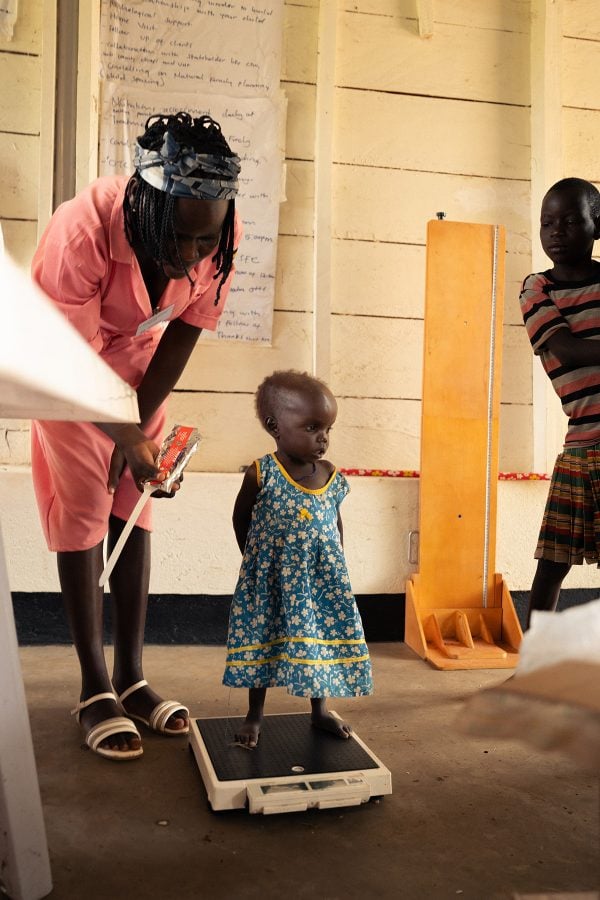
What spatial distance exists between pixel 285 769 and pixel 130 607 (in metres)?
0.59

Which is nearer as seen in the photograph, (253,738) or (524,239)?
(253,738)

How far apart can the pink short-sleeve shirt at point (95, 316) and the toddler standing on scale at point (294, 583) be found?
301mm

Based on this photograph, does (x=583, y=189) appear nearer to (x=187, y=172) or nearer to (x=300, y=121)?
(x=187, y=172)

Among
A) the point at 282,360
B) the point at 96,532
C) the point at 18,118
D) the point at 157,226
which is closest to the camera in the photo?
the point at 157,226

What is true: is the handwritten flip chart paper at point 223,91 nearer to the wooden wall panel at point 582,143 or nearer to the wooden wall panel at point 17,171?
the wooden wall panel at point 17,171

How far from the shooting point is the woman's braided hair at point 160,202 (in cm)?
150

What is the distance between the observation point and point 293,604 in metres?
1.65

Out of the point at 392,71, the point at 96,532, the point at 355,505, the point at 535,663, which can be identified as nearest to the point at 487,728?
the point at 535,663

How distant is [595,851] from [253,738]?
0.67 m

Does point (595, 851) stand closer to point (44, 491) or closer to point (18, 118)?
point (44, 491)

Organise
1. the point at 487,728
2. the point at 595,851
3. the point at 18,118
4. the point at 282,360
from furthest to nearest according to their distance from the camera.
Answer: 1. the point at 282,360
2. the point at 18,118
3. the point at 595,851
4. the point at 487,728

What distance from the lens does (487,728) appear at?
17.9 inches

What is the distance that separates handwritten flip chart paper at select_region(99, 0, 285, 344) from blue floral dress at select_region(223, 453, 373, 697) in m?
1.25

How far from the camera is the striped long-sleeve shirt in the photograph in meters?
2.06
